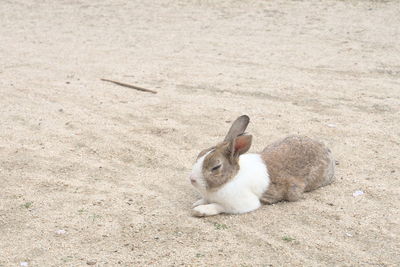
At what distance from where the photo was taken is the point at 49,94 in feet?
27.3

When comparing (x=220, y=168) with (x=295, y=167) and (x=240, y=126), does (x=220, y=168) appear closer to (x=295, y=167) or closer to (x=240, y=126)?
(x=240, y=126)

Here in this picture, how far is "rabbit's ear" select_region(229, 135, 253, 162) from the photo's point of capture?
4.84m

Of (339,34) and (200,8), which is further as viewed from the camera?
(200,8)

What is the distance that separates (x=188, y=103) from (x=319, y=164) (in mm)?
2954

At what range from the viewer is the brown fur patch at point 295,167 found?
16.9 feet

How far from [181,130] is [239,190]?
216 centimetres

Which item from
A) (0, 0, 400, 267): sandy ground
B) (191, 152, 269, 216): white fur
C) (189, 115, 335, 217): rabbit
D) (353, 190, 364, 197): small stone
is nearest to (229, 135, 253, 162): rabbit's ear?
(189, 115, 335, 217): rabbit

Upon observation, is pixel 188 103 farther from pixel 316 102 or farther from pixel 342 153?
pixel 342 153

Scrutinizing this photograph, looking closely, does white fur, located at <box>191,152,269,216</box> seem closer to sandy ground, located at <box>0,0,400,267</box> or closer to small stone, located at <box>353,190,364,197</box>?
sandy ground, located at <box>0,0,400,267</box>

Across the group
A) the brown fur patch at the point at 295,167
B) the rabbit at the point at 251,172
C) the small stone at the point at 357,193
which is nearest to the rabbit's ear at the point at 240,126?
the rabbit at the point at 251,172

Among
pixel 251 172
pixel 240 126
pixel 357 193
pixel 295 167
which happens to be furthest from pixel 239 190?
pixel 357 193

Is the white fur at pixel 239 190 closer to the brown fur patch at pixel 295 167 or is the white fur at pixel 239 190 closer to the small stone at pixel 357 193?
the brown fur patch at pixel 295 167

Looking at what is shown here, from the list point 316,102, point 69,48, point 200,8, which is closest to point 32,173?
point 316,102

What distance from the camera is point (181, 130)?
6.96m
